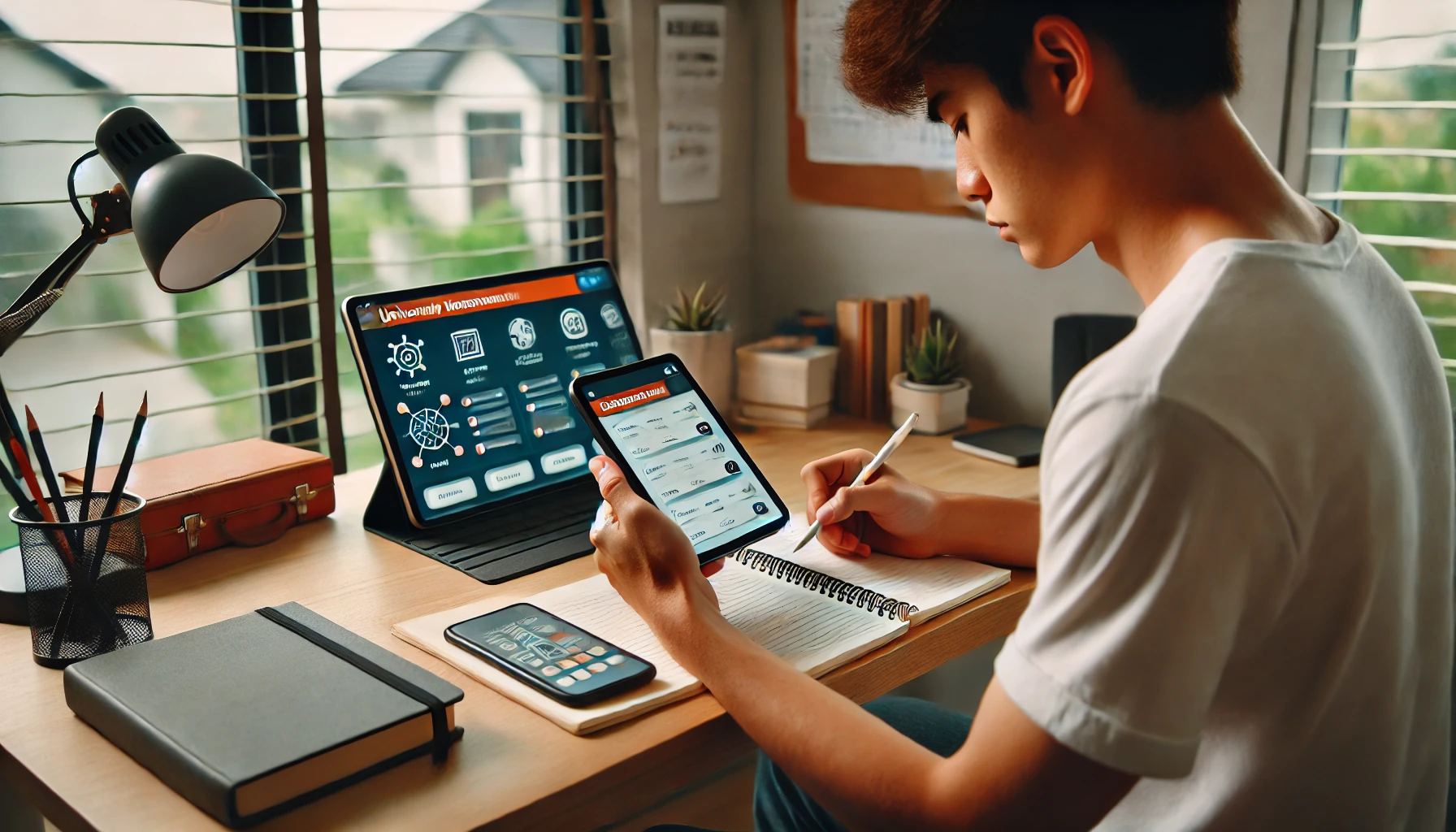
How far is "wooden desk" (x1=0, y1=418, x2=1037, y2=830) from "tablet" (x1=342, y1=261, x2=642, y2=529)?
0.12 meters

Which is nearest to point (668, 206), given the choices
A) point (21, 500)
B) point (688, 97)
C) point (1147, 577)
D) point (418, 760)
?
point (688, 97)

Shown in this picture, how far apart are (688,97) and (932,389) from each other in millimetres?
714

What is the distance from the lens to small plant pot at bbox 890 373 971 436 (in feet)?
6.10

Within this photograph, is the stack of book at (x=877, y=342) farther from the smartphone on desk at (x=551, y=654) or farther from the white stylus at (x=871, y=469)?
the smartphone on desk at (x=551, y=654)

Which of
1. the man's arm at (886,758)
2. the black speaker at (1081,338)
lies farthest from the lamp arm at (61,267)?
the black speaker at (1081,338)

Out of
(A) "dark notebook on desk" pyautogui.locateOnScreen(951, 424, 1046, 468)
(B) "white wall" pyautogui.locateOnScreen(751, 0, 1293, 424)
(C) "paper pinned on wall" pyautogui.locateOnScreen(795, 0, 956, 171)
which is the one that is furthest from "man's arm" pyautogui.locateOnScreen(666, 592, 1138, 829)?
(C) "paper pinned on wall" pyautogui.locateOnScreen(795, 0, 956, 171)

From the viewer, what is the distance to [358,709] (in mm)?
894

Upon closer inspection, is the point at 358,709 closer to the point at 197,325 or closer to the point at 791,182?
the point at 197,325

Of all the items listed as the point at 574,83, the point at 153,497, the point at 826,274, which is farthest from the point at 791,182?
the point at 153,497

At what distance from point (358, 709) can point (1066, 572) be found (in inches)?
20.8

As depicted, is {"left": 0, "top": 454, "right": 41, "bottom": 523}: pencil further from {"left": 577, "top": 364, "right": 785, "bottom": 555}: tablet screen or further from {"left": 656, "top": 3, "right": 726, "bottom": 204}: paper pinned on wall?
{"left": 656, "top": 3, "right": 726, "bottom": 204}: paper pinned on wall

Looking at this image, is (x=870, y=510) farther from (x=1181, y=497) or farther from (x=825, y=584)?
(x=1181, y=497)

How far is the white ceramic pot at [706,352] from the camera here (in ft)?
6.16

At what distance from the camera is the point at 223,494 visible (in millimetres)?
1323
